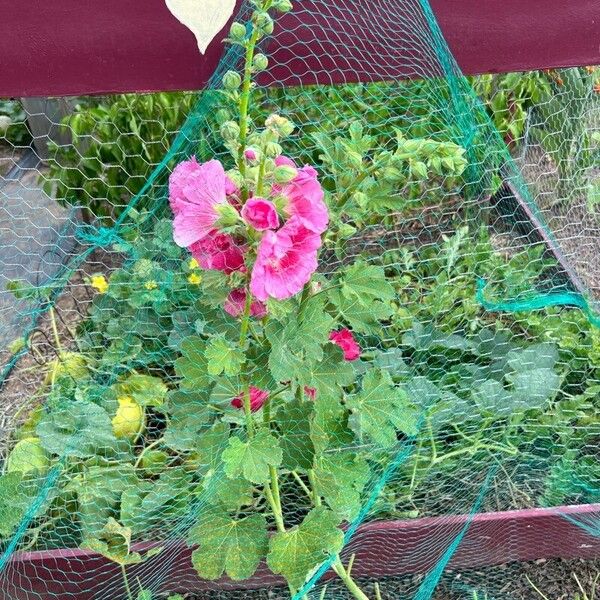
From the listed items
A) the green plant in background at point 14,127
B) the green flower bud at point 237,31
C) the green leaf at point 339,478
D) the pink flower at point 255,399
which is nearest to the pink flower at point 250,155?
the green flower bud at point 237,31

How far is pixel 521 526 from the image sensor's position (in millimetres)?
1650

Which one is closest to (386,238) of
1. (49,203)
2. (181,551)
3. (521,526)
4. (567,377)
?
(567,377)

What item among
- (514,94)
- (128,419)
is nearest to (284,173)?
(128,419)

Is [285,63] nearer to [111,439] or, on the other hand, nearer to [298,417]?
[298,417]

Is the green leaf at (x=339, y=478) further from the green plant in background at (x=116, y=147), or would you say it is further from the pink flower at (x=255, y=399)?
the green plant in background at (x=116, y=147)

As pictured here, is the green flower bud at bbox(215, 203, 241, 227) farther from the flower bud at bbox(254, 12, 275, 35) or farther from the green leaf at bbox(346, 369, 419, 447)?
the green leaf at bbox(346, 369, 419, 447)

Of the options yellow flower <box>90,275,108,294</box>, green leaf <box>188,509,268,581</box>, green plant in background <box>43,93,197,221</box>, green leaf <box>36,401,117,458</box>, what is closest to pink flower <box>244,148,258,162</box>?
green leaf <box>188,509,268,581</box>

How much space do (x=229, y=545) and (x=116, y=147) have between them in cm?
132

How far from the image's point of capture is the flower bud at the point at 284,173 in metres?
0.86

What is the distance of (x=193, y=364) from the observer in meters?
1.14

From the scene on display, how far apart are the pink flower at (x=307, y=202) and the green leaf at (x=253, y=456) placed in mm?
363

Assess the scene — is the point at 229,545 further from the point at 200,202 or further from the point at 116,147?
the point at 116,147

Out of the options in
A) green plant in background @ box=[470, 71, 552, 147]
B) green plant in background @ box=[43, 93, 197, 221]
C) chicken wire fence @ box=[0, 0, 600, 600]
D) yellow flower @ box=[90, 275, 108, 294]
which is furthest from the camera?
green plant in background @ box=[470, 71, 552, 147]

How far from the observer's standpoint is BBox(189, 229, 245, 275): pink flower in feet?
3.13
